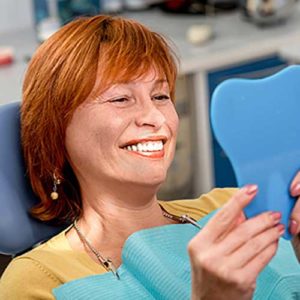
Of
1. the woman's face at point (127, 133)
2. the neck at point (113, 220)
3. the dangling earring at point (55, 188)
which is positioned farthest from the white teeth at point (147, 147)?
the dangling earring at point (55, 188)

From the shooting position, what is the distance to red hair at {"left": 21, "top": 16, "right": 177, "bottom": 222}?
1534 mm

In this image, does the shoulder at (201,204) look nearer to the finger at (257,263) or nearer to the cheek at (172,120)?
the cheek at (172,120)

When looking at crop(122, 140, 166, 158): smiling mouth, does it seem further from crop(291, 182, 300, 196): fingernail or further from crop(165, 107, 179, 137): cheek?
crop(291, 182, 300, 196): fingernail

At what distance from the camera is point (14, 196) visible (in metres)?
1.71

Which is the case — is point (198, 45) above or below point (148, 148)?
below

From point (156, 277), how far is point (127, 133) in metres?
0.28

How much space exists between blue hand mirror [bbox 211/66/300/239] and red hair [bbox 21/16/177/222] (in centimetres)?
19

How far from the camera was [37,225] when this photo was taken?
174cm

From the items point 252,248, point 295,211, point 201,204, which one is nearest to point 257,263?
point 252,248

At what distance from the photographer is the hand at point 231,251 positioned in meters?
1.18

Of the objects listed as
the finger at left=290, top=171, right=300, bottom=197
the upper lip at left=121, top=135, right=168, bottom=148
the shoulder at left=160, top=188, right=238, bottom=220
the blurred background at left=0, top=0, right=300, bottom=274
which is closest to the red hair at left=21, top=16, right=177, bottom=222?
the upper lip at left=121, top=135, right=168, bottom=148

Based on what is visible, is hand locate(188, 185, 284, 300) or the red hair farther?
the red hair

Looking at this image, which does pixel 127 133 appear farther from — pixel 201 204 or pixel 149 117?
pixel 201 204

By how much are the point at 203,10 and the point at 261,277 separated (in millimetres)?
2036
